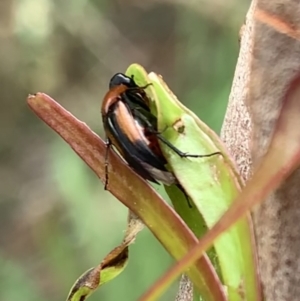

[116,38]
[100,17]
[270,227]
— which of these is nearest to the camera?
[270,227]

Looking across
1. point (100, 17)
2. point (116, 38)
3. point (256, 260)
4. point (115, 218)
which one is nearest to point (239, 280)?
point (256, 260)

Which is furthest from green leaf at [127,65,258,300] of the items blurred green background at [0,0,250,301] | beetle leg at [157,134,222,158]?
blurred green background at [0,0,250,301]

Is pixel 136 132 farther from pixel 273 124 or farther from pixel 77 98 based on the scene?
pixel 77 98

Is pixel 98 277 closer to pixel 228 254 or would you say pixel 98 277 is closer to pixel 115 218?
pixel 228 254

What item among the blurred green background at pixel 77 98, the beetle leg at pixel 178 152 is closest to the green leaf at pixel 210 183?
the beetle leg at pixel 178 152

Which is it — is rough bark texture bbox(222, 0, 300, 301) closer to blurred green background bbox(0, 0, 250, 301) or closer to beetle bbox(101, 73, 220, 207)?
beetle bbox(101, 73, 220, 207)

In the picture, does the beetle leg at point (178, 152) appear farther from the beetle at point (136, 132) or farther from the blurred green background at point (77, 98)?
the blurred green background at point (77, 98)

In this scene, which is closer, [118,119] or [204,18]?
[118,119]
